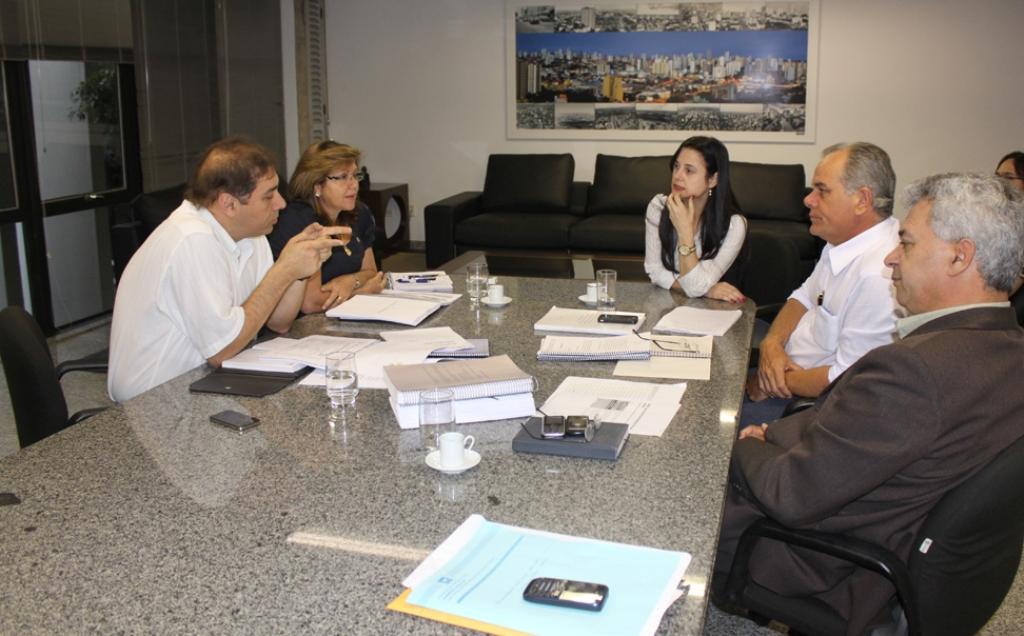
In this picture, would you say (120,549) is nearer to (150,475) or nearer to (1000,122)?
(150,475)

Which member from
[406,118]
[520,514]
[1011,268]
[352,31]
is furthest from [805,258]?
[520,514]

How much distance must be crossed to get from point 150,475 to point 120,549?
300mm

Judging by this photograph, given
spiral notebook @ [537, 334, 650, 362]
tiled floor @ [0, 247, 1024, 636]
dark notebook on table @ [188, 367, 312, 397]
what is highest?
spiral notebook @ [537, 334, 650, 362]

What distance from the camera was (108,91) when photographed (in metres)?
5.57

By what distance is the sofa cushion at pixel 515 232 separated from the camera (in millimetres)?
6797

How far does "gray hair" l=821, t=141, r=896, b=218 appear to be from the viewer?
2.81 meters

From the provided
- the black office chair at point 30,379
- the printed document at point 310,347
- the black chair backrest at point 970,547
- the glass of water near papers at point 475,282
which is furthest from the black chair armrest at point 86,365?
the black chair backrest at point 970,547

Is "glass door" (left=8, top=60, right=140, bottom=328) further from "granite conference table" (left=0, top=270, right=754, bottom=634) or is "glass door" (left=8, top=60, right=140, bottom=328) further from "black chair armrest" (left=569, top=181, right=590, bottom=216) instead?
"granite conference table" (left=0, top=270, right=754, bottom=634)

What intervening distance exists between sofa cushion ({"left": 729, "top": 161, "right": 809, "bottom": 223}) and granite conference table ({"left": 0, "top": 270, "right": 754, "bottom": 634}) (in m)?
4.76

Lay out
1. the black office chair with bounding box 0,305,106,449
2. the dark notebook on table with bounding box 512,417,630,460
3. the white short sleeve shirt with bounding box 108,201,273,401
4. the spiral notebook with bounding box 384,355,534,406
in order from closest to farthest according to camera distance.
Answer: the dark notebook on table with bounding box 512,417,630,460 < the spiral notebook with bounding box 384,355,534,406 < the black office chair with bounding box 0,305,106,449 < the white short sleeve shirt with bounding box 108,201,273,401

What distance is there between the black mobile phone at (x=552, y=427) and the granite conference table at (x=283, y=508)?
0.06 meters

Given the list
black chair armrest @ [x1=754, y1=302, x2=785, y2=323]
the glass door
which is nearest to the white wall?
the glass door

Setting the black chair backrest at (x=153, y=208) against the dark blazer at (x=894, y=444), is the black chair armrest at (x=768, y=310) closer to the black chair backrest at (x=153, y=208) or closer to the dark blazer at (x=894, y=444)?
the dark blazer at (x=894, y=444)

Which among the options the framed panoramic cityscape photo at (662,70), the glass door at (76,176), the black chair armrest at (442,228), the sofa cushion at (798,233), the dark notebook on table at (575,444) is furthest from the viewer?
the framed panoramic cityscape photo at (662,70)
